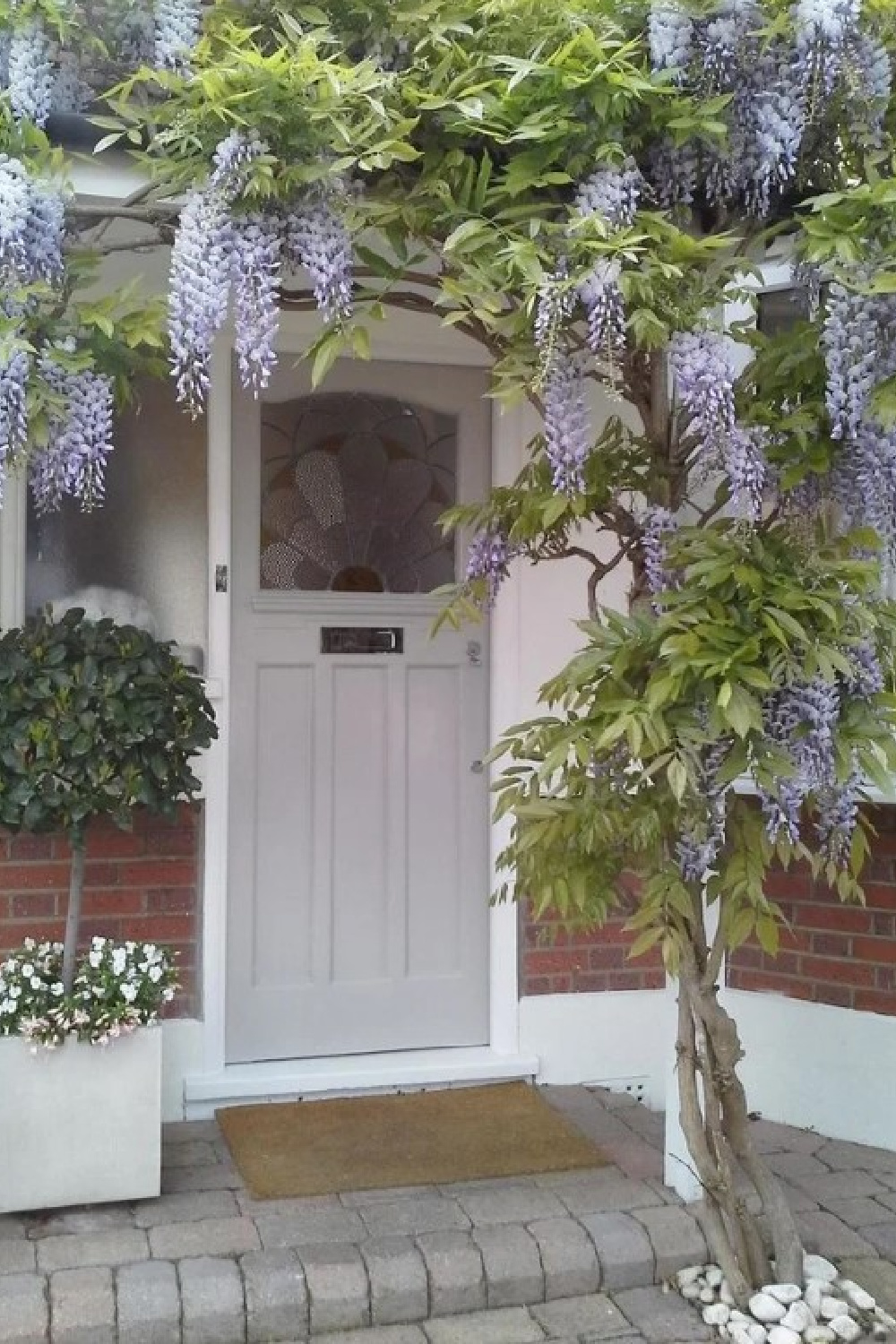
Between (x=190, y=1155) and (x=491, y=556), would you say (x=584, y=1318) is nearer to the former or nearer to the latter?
(x=190, y=1155)

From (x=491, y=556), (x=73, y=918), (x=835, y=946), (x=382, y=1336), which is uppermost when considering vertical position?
(x=491, y=556)

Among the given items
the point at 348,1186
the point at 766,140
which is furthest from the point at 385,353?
the point at 348,1186

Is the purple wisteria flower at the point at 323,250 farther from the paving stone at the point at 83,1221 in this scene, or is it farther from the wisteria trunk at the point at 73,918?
the paving stone at the point at 83,1221

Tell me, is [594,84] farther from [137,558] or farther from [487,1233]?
[487,1233]

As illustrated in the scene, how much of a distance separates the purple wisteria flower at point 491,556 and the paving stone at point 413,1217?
5.29ft

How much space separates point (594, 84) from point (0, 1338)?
2.96 meters

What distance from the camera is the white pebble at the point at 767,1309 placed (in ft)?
10.4

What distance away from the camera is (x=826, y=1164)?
Answer: 13.8ft

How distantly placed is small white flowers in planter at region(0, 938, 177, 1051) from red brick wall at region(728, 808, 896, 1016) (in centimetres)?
202

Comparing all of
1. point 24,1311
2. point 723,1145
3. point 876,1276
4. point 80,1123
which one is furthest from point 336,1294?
point 876,1276

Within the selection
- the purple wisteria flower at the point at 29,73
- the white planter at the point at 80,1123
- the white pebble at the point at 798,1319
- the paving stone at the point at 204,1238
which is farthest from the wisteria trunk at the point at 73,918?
the white pebble at the point at 798,1319

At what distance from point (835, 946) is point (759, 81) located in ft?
8.88

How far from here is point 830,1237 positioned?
3646mm

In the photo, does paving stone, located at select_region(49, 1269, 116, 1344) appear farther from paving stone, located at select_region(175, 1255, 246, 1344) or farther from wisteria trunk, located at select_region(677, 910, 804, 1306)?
wisteria trunk, located at select_region(677, 910, 804, 1306)
